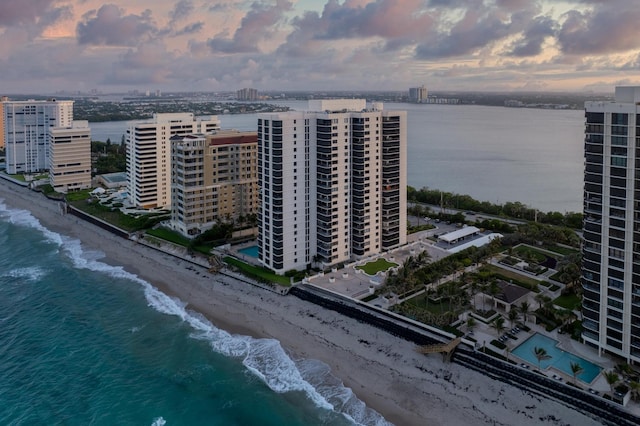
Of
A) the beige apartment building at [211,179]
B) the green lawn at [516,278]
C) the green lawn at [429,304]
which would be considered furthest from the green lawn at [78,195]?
the green lawn at [516,278]

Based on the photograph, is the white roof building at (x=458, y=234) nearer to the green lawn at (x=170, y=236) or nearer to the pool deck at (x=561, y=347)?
the pool deck at (x=561, y=347)

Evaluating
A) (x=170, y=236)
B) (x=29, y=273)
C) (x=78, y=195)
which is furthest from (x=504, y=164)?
(x=29, y=273)

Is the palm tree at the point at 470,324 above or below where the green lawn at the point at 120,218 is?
below

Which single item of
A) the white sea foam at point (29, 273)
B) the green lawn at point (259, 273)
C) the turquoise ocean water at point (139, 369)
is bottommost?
the turquoise ocean water at point (139, 369)

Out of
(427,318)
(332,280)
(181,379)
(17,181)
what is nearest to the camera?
(181,379)

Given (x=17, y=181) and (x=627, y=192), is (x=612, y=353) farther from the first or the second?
(x=17, y=181)

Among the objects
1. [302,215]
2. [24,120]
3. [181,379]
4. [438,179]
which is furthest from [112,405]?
[24,120]

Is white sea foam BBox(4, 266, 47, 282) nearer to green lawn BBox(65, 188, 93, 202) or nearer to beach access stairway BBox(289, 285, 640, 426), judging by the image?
beach access stairway BBox(289, 285, 640, 426)
